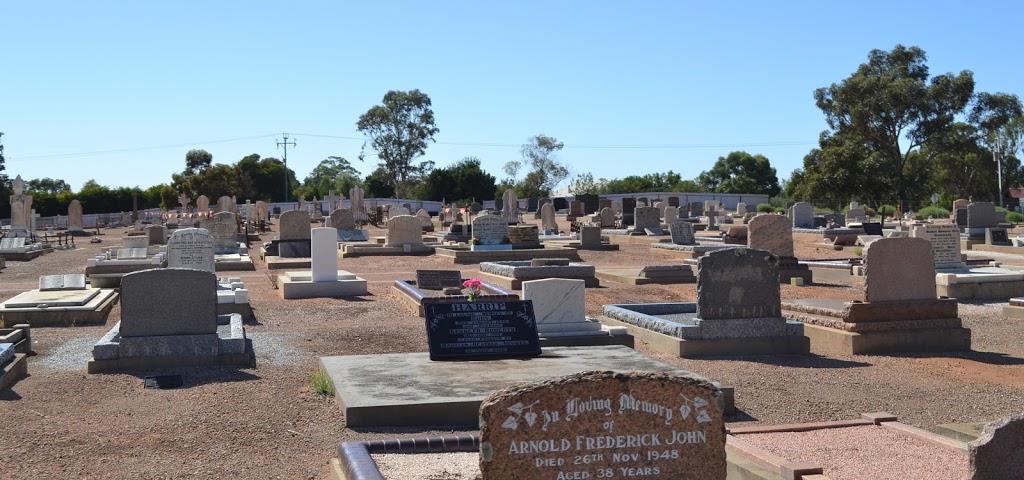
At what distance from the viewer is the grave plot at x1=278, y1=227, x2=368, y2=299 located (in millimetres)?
18125

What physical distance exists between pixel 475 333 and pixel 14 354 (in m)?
4.76

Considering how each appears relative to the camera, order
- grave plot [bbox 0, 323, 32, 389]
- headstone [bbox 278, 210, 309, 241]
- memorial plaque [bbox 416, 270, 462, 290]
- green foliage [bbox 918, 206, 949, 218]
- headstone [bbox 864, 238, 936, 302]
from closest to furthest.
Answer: grave plot [bbox 0, 323, 32, 389]
headstone [bbox 864, 238, 936, 302]
memorial plaque [bbox 416, 270, 462, 290]
headstone [bbox 278, 210, 309, 241]
green foliage [bbox 918, 206, 949, 218]

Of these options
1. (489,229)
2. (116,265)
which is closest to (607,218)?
(489,229)

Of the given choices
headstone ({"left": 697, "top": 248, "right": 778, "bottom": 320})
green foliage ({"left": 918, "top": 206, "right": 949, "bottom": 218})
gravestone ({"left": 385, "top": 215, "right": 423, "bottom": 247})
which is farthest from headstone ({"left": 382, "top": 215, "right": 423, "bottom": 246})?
green foliage ({"left": 918, "top": 206, "right": 949, "bottom": 218})

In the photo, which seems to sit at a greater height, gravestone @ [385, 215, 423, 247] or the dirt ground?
gravestone @ [385, 215, 423, 247]

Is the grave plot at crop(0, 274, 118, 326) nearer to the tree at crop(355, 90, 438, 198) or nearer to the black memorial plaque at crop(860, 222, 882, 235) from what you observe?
the black memorial plaque at crop(860, 222, 882, 235)

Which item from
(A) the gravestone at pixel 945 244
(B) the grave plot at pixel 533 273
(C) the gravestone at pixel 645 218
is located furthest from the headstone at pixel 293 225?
(A) the gravestone at pixel 945 244

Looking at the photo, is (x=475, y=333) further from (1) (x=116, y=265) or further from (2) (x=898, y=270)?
(1) (x=116, y=265)

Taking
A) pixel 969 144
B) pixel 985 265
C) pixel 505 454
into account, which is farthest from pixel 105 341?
pixel 969 144

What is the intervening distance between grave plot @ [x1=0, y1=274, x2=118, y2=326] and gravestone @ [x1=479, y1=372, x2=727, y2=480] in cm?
1204

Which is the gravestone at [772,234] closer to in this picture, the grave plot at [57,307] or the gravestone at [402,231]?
the gravestone at [402,231]

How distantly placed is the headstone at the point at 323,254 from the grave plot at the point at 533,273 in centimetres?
378

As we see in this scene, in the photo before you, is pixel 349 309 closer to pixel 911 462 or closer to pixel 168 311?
pixel 168 311

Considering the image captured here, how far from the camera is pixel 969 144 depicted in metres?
61.8
